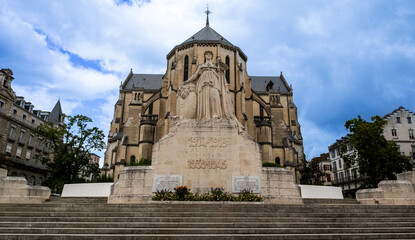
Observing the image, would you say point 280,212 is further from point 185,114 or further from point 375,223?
point 185,114

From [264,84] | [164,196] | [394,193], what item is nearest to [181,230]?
[164,196]

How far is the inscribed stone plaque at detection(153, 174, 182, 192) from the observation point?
1262cm

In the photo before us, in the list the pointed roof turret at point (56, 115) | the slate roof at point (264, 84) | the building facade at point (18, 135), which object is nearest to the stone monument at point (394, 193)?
the building facade at point (18, 135)

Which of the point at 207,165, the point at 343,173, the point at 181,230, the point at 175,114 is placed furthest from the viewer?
the point at 343,173

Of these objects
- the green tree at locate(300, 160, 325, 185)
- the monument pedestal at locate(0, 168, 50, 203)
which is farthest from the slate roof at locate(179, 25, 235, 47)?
the monument pedestal at locate(0, 168, 50, 203)

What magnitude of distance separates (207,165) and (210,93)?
3.75 m

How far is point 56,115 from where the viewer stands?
5806 centimetres

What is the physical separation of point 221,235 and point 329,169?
58972 mm

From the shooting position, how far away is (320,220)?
8.46 meters

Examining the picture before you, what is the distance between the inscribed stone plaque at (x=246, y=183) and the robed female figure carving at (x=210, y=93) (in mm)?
3298

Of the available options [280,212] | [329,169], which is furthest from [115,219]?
[329,169]

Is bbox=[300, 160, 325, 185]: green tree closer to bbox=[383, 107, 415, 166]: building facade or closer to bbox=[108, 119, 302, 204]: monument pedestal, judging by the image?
bbox=[383, 107, 415, 166]: building facade

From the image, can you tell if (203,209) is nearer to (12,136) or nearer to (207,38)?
→ (207,38)

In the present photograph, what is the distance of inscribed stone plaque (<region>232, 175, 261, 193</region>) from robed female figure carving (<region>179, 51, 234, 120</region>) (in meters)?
3.30
